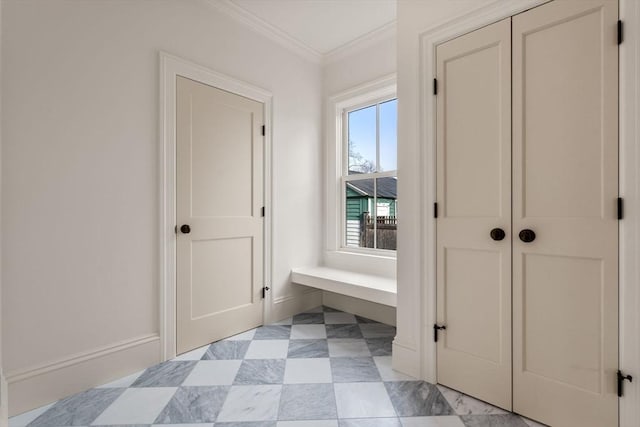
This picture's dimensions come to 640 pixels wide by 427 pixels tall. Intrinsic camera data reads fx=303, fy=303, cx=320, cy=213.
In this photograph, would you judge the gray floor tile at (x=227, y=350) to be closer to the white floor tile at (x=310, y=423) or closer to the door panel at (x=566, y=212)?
the white floor tile at (x=310, y=423)

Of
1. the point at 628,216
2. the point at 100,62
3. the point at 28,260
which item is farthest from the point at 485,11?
the point at 28,260

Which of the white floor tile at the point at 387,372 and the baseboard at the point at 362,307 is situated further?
the baseboard at the point at 362,307

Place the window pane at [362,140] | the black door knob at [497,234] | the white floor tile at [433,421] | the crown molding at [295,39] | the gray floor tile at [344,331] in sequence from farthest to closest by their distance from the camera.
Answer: the window pane at [362,140]
the gray floor tile at [344,331]
the crown molding at [295,39]
the black door knob at [497,234]
the white floor tile at [433,421]

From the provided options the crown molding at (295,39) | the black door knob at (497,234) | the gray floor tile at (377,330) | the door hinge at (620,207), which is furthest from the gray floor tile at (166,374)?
the crown molding at (295,39)

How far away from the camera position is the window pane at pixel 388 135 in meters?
2.88

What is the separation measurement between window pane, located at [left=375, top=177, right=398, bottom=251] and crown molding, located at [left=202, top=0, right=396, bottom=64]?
1301 mm

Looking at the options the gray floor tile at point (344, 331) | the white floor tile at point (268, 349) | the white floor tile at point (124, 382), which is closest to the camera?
the white floor tile at point (124, 382)

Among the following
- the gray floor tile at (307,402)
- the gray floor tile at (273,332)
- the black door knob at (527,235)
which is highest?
the black door knob at (527,235)

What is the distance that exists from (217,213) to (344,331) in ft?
4.85

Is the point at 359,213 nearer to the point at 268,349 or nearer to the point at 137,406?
the point at 268,349

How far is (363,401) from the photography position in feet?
5.45

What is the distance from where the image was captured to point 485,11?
1630 mm

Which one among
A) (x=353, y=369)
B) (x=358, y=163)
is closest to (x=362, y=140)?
(x=358, y=163)

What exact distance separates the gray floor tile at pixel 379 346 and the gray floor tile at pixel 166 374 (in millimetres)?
1278
